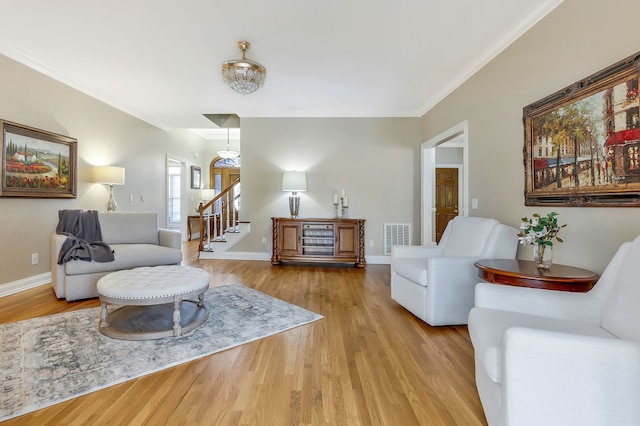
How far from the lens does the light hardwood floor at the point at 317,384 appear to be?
1396 millimetres

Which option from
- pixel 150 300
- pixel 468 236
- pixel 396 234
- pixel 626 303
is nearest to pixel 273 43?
pixel 150 300

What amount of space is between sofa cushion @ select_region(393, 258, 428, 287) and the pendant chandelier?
2.28 metres

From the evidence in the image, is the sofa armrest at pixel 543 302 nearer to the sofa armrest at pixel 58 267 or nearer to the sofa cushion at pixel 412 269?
the sofa cushion at pixel 412 269

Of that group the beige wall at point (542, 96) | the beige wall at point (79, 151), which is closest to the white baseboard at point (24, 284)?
the beige wall at point (79, 151)

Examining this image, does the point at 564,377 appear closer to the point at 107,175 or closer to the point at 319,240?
the point at 319,240

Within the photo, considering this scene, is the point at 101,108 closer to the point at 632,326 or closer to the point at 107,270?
the point at 107,270

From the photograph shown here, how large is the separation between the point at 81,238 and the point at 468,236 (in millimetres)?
4035

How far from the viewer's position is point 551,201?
2250 mm

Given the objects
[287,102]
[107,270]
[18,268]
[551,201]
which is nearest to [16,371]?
[107,270]

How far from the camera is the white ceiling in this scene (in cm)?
241

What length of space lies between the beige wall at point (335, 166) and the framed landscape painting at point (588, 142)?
2.57 m

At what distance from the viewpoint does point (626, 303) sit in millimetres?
1268

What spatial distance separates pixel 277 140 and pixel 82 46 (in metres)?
2.76

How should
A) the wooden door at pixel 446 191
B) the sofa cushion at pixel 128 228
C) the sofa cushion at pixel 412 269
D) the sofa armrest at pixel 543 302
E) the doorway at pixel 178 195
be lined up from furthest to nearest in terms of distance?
the doorway at pixel 178 195
the wooden door at pixel 446 191
the sofa cushion at pixel 128 228
the sofa cushion at pixel 412 269
the sofa armrest at pixel 543 302
